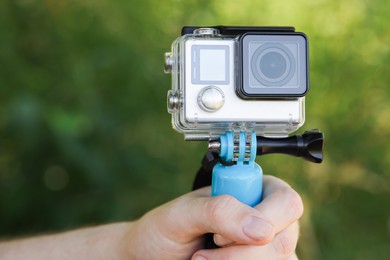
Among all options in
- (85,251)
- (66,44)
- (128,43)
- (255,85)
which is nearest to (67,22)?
(66,44)

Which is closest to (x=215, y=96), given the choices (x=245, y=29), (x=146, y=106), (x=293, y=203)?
(x=245, y=29)

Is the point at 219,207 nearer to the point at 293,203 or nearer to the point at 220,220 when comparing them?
the point at 220,220

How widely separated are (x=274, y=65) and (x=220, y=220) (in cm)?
25

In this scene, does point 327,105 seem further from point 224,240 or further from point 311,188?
point 224,240

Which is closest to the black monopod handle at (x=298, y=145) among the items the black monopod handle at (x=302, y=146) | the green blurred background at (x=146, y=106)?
the black monopod handle at (x=302, y=146)

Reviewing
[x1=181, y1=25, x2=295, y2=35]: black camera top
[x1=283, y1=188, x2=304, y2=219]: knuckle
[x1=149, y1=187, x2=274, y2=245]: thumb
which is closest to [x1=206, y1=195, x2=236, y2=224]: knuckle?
[x1=149, y1=187, x2=274, y2=245]: thumb

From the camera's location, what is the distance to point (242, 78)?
0.79 meters

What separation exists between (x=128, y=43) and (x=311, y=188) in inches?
30.4

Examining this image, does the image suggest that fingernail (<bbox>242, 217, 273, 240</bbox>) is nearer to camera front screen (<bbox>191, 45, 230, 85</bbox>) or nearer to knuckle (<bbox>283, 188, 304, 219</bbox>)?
knuckle (<bbox>283, 188, 304, 219</bbox>)

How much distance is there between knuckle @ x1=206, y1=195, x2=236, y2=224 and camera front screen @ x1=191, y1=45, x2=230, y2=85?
179mm

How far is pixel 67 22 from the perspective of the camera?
178 centimetres

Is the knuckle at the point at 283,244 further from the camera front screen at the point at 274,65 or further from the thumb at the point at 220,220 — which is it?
the camera front screen at the point at 274,65

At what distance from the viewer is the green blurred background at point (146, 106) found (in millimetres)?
1709

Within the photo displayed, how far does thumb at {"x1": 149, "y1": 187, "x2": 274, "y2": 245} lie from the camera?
32.1 inches
